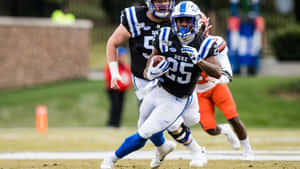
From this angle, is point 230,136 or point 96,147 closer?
point 230,136

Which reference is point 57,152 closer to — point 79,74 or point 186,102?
point 186,102

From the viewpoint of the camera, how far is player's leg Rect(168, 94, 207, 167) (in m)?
6.07

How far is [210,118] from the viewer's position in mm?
7109

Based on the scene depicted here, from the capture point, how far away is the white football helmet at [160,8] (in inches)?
234

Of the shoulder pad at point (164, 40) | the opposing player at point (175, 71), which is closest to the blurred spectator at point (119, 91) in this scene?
the opposing player at point (175, 71)

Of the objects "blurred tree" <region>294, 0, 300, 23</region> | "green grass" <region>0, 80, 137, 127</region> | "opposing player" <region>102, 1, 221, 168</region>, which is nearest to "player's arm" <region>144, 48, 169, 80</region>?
"opposing player" <region>102, 1, 221, 168</region>

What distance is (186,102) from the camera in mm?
5887

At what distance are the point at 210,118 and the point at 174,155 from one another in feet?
2.85

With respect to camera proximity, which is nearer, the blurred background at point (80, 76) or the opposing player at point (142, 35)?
the opposing player at point (142, 35)

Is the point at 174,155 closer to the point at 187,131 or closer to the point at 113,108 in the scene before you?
the point at 187,131

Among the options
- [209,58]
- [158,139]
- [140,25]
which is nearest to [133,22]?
[140,25]

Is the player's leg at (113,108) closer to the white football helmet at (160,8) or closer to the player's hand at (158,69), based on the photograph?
the white football helmet at (160,8)

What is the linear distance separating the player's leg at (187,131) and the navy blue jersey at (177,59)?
380 millimetres

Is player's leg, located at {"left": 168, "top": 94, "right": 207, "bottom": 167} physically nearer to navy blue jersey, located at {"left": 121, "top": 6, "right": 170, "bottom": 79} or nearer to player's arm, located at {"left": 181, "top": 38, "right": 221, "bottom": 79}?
player's arm, located at {"left": 181, "top": 38, "right": 221, "bottom": 79}
